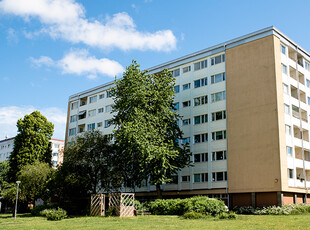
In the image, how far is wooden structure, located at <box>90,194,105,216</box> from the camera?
37.4 metres

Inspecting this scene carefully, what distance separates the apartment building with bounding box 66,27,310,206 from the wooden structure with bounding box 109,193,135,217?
12.8 m

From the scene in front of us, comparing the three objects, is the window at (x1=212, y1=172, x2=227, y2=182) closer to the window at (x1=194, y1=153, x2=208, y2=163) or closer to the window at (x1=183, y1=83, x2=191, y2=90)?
the window at (x1=194, y1=153, x2=208, y2=163)

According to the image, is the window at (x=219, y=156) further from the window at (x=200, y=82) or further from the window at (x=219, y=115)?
the window at (x=200, y=82)

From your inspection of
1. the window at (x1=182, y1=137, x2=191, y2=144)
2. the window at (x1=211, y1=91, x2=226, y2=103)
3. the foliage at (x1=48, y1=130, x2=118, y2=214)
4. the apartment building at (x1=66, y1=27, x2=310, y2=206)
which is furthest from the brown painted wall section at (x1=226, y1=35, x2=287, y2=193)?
the foliage at (x1=48, y1=130, x2=118, y2=214)

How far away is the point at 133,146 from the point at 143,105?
230 inches

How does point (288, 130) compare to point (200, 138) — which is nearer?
point (288, 130)

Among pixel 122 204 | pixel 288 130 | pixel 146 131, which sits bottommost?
pixel 122 204

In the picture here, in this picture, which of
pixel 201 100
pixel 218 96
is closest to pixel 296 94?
pixel 218 96

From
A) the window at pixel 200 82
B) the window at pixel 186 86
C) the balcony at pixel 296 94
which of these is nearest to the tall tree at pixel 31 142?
the window at pixel 186 86

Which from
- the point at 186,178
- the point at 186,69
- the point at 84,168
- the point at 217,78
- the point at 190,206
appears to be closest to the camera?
the point at 190,206

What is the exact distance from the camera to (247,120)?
44.0m

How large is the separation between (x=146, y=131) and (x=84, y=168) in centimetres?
966

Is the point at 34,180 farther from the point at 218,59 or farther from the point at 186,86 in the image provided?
the point at 218,59

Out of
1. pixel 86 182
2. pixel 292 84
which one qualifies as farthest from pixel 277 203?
pixel 86 182
